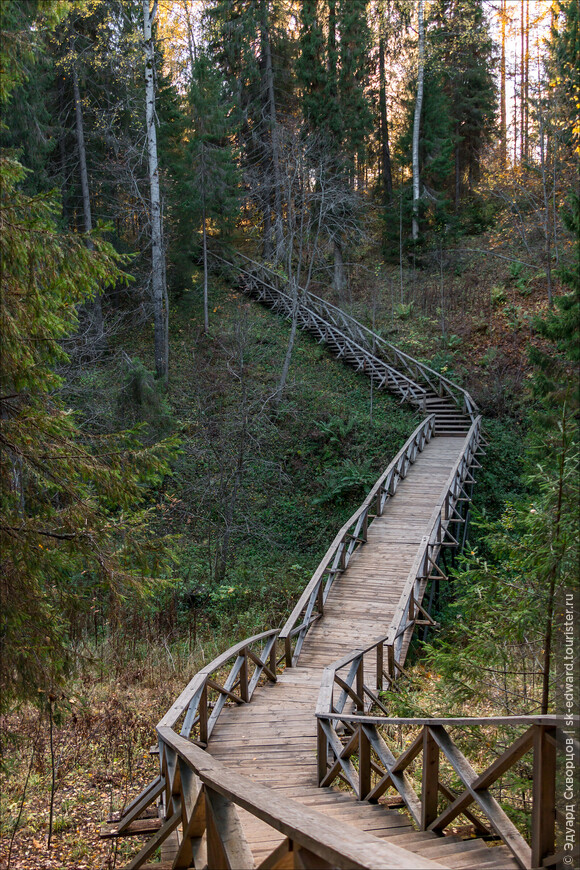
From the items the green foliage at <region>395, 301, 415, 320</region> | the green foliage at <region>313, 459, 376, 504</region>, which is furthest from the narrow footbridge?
the green foliage at <region>395, 301, 415, 320</region>

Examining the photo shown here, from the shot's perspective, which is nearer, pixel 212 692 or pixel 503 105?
pixel 212 692

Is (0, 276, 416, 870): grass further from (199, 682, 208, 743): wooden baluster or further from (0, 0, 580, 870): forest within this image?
(199, 682, 208, 743): wooden baluster

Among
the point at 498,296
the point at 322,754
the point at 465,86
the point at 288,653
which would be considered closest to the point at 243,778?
the point at 322,754

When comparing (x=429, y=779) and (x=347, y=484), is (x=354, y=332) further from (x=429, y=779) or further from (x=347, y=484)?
(x=429, y=779)

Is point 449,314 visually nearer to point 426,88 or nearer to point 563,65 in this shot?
point 563,65

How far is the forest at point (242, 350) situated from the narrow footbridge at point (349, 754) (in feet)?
1.25

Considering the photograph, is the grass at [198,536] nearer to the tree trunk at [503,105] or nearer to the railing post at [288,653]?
the railing post at [288,653]

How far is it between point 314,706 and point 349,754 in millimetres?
2244

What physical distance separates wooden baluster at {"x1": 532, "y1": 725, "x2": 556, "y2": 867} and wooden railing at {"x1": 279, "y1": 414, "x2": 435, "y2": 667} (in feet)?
20.0

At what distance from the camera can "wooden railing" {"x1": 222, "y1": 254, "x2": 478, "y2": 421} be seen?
21047 mm

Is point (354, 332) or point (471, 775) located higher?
point (354, 332)

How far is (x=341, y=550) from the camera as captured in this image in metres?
11.4

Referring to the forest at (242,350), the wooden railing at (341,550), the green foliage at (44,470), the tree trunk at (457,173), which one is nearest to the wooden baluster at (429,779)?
the forest at (242,350)

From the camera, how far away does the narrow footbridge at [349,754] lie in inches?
93.5
